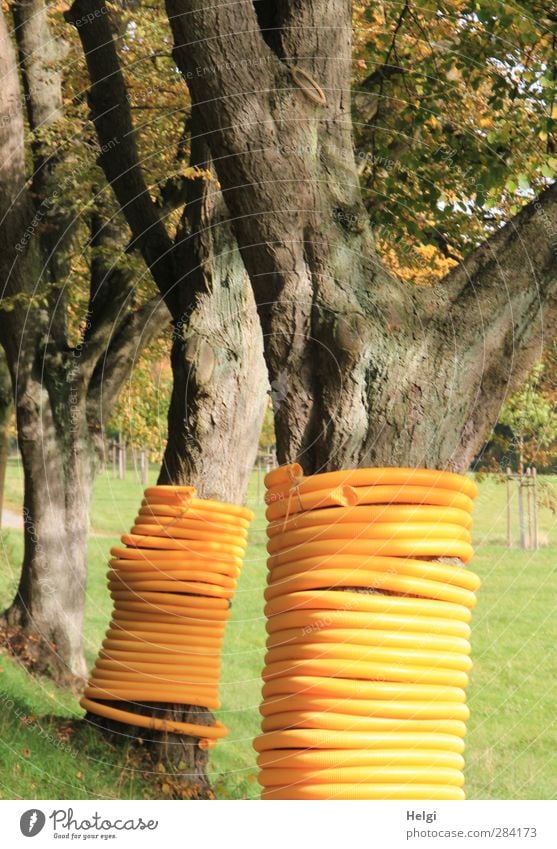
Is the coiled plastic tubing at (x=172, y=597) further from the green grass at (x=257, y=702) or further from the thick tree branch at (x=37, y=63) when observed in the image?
the thick tree branch at (x=37, y=63)

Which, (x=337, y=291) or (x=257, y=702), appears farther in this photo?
(x=257, y=702)

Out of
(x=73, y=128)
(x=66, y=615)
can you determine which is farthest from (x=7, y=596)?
(x=73, y=128)

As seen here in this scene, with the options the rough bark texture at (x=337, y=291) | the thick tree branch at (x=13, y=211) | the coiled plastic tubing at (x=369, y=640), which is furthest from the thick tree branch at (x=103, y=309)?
the coiled plastic tubing at (x=369, y=640)

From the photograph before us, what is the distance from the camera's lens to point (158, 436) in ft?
51.0

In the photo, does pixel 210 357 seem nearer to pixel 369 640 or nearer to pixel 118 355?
pixel 369 640

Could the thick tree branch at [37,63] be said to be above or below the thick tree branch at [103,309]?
above

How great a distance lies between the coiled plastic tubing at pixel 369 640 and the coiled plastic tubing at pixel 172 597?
5.72ft

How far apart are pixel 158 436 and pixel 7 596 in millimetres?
3845

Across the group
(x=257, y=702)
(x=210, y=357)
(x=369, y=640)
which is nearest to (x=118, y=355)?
(x=257, y=702)

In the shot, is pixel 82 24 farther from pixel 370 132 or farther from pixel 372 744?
pixel 372 744
